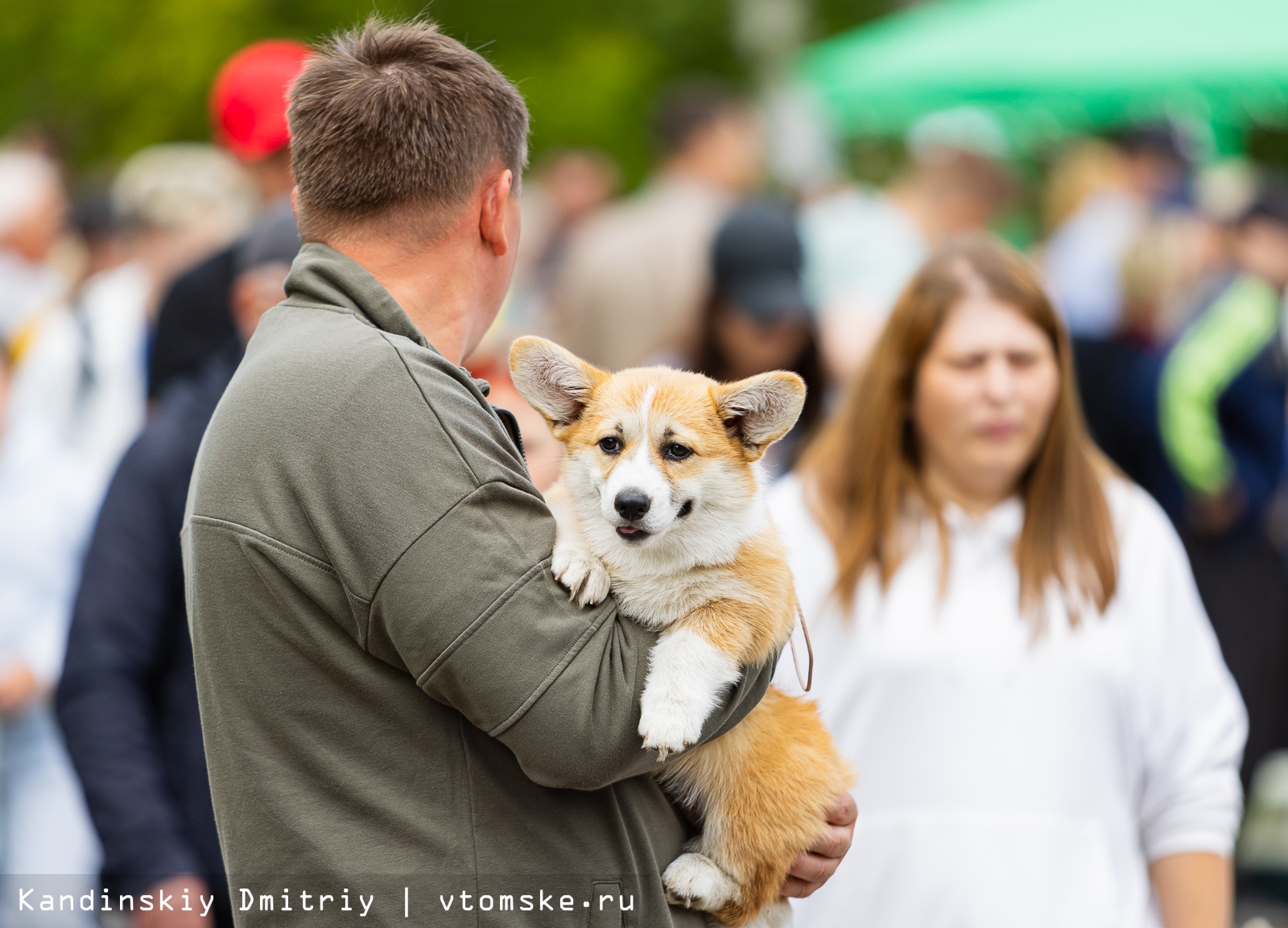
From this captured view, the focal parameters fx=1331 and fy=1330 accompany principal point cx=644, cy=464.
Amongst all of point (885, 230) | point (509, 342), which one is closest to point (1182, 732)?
point (509, 342)

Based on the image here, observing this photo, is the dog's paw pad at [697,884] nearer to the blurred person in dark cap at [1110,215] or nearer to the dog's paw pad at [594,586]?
the dog's paw pad at [594,586]

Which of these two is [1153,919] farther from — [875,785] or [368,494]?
[368,494]

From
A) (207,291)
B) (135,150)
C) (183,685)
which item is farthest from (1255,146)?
(183,685)

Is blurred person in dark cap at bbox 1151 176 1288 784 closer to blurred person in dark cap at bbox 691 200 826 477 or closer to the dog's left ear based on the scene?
blurred person in dark cap at bbox 691 200 826 477

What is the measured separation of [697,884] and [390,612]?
2.82 feet

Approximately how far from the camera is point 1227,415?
676 cm

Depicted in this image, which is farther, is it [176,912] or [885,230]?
Result: [885,230]

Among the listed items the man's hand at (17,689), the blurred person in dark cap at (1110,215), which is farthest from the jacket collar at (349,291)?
the blurred person in dark cap at (1110,215)

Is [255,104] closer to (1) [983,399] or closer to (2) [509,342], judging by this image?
(2) [509,342]

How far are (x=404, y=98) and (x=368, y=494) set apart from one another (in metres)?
0.68

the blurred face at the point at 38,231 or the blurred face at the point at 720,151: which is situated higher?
the blurred face at the point at 720,151

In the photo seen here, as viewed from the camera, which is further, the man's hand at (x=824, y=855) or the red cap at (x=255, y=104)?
the red cap at (x=255, y=104)

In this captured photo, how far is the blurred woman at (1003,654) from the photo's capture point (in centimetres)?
335

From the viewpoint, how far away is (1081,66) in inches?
485
